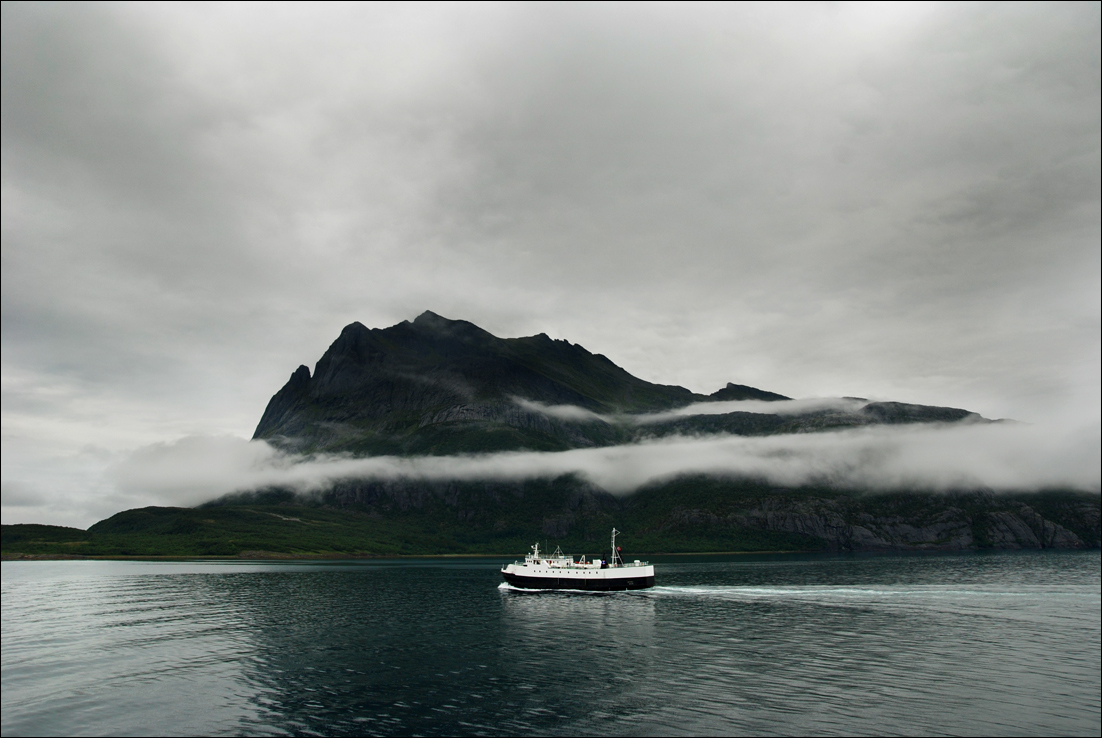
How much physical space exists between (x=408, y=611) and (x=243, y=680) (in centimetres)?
6031

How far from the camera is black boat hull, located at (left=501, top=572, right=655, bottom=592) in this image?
165 meters

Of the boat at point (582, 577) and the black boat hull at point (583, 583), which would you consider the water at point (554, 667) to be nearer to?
the black boat hull at point (583, 583)

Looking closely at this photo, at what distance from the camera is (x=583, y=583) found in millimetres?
167375

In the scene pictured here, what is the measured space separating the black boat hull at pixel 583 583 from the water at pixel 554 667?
27.5 meters

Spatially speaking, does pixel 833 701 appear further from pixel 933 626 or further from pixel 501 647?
pixel 933 626

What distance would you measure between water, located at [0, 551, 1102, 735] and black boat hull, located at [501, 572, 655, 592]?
27452mm

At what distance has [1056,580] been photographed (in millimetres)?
182750

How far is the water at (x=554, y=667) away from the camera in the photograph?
167 feet

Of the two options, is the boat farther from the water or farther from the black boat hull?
the water

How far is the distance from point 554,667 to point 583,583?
99061 mm

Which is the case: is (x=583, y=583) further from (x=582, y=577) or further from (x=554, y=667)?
(x=554, y=667)

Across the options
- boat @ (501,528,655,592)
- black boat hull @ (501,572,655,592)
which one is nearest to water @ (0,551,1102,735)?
black boat hull @ (501,572,655,592)

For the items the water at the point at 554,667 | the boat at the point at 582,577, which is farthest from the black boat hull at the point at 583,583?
the water at the point at 554,667

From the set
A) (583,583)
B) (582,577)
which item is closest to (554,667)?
(582,577)
